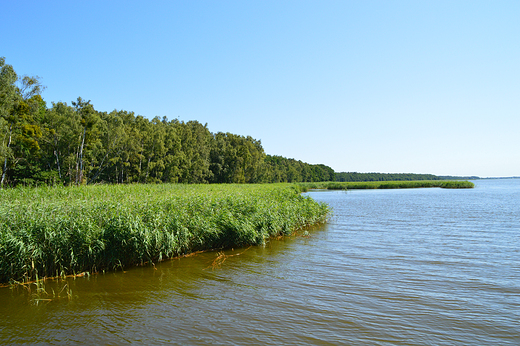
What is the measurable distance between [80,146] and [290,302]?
45016mm

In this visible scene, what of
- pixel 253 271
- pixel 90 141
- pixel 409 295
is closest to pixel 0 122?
pixel 90 141

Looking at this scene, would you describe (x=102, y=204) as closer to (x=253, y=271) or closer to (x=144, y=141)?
(x=253, y=271)

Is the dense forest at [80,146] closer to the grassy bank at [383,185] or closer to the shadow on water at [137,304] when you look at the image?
the shadow on water at [137,304]

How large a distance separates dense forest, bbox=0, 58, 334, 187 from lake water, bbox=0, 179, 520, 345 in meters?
23.0

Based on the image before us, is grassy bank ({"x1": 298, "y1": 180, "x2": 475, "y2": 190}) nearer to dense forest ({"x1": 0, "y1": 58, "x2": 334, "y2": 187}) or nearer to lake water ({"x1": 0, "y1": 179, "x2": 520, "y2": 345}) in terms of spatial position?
dense forest ({"x1": 0, "y1": 58, "x2": 334, "y2": 187})

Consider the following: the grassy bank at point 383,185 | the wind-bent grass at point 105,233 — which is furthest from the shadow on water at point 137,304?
the grassy bank at point 383,185

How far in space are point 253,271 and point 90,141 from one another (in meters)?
42.7

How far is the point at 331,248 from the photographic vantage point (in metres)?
13.5

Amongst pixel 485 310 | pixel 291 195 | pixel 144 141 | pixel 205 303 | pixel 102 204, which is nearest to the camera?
pixel 485 310

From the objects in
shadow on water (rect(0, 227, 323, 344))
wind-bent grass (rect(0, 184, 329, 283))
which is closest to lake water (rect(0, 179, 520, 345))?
shadow on water (rect(0, 227, 323, 344))

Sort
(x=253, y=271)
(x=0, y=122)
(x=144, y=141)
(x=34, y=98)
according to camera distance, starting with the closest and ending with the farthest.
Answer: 1. (x=253, y=271)
2. (x=0, y=122)
3. (x=34, y=98)
4. (x=144, y=141)

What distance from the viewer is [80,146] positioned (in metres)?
44.0

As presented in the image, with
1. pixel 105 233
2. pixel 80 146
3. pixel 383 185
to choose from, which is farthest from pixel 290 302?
pixel 383 185

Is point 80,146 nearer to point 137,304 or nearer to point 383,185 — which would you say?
point 137,304
